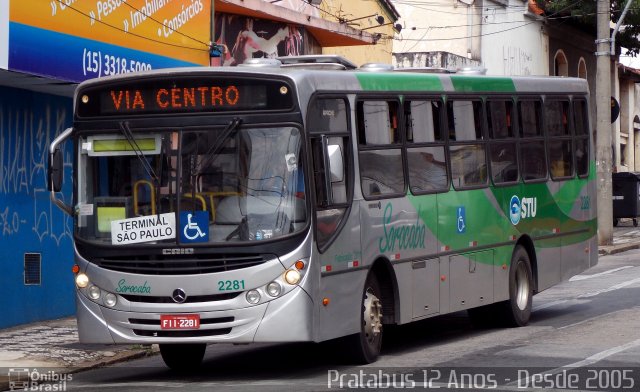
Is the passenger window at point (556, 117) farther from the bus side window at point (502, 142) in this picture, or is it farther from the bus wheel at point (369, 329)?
the bus wheel at point (369, 329)

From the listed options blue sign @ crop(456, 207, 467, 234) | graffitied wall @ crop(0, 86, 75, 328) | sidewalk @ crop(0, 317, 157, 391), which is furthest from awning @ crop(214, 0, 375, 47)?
blue sign @ crop(456, 207, 467, 234)

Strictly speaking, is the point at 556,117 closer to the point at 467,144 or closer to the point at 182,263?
the point at 467,144

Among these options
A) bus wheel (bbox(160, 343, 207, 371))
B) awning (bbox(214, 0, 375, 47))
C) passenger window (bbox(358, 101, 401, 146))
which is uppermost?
awning (bbox(214, 0, 375, 47))

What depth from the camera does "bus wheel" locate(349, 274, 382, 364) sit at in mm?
12453

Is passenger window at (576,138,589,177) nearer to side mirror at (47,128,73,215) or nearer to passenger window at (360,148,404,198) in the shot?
passenger window at (360,148,404,198)

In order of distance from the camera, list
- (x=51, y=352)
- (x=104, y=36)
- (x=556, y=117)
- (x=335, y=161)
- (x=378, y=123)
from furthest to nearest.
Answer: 1. (x=104, y=36)
2. (x=556, y=117)
3. (x=51, y=352)
4. (x=378, y=123)
5. (x=335, y=161)

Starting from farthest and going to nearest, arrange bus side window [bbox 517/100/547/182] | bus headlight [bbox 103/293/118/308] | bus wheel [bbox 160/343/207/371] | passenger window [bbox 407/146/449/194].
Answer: bus side window [bbox 517/100/547/182] → passenger window [bbox 407/146/449/194] → bus wheel [bbox 160/343/207/371] → bus headlight [bbox 103/293/118/308]

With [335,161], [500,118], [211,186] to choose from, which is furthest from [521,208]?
[211,186]

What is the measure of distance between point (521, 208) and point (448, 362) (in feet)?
13.7

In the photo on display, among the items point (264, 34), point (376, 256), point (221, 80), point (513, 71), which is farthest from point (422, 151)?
point (513, 71)

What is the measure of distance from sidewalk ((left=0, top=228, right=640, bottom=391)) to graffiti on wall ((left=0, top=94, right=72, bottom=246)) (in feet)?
4.39

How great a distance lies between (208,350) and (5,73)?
164 inches

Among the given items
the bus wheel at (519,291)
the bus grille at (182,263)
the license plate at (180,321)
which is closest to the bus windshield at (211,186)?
the bus grille at (182,263)

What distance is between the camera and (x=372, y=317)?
1273cm
